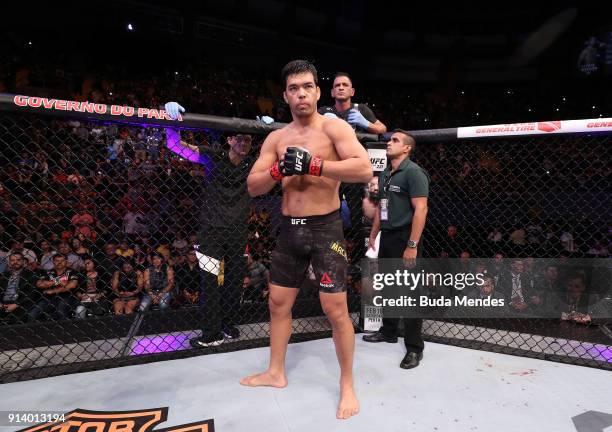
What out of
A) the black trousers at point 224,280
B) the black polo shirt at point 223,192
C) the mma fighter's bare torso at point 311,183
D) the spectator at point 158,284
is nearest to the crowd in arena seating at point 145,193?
the spectator at point 158,284

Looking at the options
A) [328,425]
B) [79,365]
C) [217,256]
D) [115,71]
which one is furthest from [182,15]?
[328,425]

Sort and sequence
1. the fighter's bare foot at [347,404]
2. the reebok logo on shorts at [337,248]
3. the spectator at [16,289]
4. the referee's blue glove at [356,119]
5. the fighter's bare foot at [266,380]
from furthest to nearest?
the spectator at [16,289] → the referee's blue glove at [356,119] → the fighter's bare foot at [266,380] → the reebok logo on shorts at [337,248] → the fighter's bare foot at [347,404]

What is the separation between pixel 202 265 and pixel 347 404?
1.40m

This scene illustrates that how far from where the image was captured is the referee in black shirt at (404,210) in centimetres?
227

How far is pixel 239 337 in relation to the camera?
2.81m

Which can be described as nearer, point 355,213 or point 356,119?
point 356,119

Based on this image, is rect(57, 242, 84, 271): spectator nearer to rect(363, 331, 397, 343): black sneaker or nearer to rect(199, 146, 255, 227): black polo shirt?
rect(199, 146, 255, 227): black polo shirt

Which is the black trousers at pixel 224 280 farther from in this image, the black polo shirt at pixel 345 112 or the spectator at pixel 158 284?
the black polo shirt at pixel 345 112

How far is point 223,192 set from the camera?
2.69m

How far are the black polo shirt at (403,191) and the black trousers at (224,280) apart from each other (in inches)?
41.6

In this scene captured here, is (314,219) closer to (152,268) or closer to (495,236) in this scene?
(152,268)

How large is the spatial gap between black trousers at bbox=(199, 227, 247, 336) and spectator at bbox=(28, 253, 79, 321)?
4.91 feet

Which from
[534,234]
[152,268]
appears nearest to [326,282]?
[152,268]

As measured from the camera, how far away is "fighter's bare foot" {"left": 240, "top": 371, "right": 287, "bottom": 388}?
1984 mm
